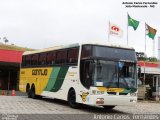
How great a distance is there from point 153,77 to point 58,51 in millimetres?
20296

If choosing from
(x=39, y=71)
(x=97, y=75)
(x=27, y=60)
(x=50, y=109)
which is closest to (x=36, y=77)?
(x=39, y=71)

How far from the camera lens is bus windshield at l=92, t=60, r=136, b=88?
61.2 feet

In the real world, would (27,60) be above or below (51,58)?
above

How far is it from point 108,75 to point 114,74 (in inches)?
12.2

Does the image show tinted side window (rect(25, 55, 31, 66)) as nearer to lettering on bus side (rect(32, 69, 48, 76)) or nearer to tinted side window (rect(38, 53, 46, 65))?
lettering on bus side (rect(32, 69, 48, 76))

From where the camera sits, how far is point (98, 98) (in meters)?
18.5

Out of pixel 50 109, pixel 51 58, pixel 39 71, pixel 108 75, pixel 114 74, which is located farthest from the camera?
pixel 39 71

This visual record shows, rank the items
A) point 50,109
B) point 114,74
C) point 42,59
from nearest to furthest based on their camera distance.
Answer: point 114,74
point 50,109
point 42,59

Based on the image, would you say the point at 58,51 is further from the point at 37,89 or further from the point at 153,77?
the point at 153,77

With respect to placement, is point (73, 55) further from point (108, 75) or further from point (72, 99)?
point (108, 75)

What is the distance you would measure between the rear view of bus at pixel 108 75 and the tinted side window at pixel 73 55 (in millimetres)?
778

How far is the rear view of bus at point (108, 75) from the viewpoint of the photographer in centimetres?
1861

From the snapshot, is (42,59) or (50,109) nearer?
(50,109)

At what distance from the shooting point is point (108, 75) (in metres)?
18.8
